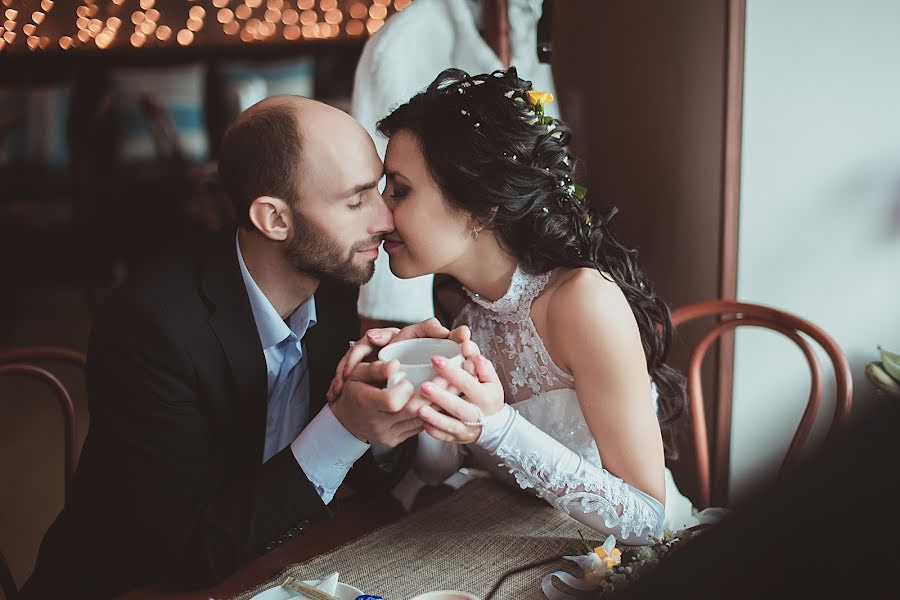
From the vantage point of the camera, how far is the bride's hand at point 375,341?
135cm

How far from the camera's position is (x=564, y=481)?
1319 mm

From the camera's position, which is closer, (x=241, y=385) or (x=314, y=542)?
(x=314, y=542)

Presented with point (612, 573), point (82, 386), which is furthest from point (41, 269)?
point (612, 573)

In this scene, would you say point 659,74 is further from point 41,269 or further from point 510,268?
point 41,269

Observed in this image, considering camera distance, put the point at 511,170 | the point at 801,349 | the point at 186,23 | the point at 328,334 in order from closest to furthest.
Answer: the point at 511,170 < the point at 328,334 < the point at 801,349 < the point at 186,23

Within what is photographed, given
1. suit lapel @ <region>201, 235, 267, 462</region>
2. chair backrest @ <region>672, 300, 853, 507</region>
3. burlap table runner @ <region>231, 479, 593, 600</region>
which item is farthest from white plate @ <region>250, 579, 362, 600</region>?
chair backrest @ <region>672, 300, 853, 507</region>

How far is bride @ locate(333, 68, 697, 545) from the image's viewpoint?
135cm

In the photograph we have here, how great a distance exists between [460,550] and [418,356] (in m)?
0.32

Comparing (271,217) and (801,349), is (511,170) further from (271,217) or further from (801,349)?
(801,349)

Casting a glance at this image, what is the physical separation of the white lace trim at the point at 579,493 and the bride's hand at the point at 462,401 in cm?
9

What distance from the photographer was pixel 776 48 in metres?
2.28

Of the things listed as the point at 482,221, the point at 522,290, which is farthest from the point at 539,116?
the point at 522,290

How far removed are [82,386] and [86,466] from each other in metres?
2.98

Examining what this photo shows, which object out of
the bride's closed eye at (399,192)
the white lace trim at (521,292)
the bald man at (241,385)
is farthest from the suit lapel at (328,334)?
the white lace trim at (521,292)
